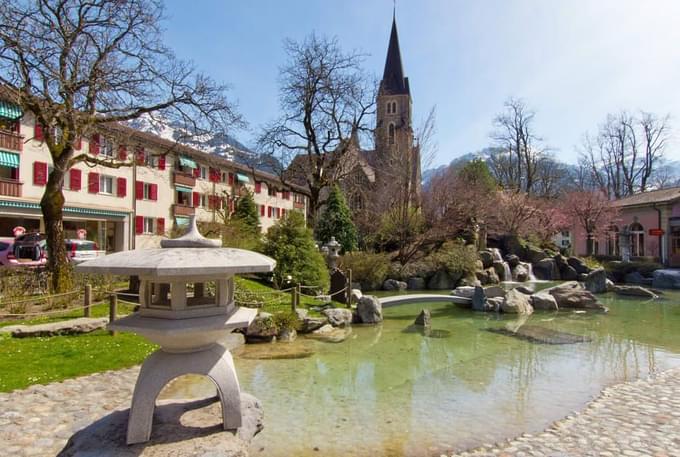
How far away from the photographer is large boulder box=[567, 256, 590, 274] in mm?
25922

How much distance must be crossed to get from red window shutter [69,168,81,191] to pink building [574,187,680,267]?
35839mm

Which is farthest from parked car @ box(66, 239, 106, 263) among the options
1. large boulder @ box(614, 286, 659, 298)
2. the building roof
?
the building roof

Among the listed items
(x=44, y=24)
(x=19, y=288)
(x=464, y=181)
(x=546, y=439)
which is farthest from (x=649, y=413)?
(x=464, y=181)

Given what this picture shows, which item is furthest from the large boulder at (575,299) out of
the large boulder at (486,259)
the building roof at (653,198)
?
the building roof at (653,198)

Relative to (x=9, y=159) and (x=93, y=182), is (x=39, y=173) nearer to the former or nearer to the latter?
(x=9, y=159)

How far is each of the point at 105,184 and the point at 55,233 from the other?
53.1ft

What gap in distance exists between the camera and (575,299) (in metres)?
15.7

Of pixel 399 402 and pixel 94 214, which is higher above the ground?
pixel 94 214

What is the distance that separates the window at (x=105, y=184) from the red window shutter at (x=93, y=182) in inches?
18.1

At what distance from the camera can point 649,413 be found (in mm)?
5559

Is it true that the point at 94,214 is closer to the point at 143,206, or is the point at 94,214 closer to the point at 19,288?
the point at 143,206

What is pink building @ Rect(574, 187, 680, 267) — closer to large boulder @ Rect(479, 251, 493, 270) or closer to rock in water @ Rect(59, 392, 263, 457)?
large boulder @ Rect(479, 251, 493, 270)

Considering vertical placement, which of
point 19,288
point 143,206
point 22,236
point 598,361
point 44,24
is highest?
point 44,24

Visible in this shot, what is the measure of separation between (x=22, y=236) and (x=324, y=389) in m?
18.6
